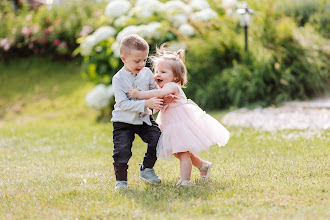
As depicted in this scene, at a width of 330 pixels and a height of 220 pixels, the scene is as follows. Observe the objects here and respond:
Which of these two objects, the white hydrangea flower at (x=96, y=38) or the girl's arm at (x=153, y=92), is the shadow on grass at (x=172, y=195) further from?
the white hydrangea flower at (x=96, y=38)

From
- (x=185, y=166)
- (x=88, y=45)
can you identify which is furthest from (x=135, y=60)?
(x=88, y=45)

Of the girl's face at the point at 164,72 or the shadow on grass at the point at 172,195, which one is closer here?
the shadow on grass at the point at 172,195

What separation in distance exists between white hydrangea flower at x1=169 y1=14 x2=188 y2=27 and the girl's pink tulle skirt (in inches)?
226

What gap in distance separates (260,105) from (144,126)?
4.88 m

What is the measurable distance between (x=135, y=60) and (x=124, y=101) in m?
0.36

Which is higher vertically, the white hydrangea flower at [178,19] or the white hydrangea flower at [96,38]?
the white hydrangea flower at [178,19]

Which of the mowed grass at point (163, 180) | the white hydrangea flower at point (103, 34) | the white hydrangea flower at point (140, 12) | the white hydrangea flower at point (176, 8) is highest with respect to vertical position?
the white hydrangea flower at point (176, 8)

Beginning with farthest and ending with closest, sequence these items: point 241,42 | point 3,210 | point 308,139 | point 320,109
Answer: point 241,42 → point 320,109 → point 308,139 → point 3,210

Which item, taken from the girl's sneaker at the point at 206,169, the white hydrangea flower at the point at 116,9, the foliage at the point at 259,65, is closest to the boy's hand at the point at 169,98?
the girl's sneaker at the point at 206,169

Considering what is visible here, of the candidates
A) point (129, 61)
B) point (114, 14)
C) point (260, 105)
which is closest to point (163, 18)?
point (114, 14)

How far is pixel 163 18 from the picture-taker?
1016 centimetres

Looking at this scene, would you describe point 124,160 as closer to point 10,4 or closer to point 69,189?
point 69,189

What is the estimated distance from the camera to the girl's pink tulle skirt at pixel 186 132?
13.5ft

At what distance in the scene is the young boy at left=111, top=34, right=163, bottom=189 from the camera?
4.14 metres
